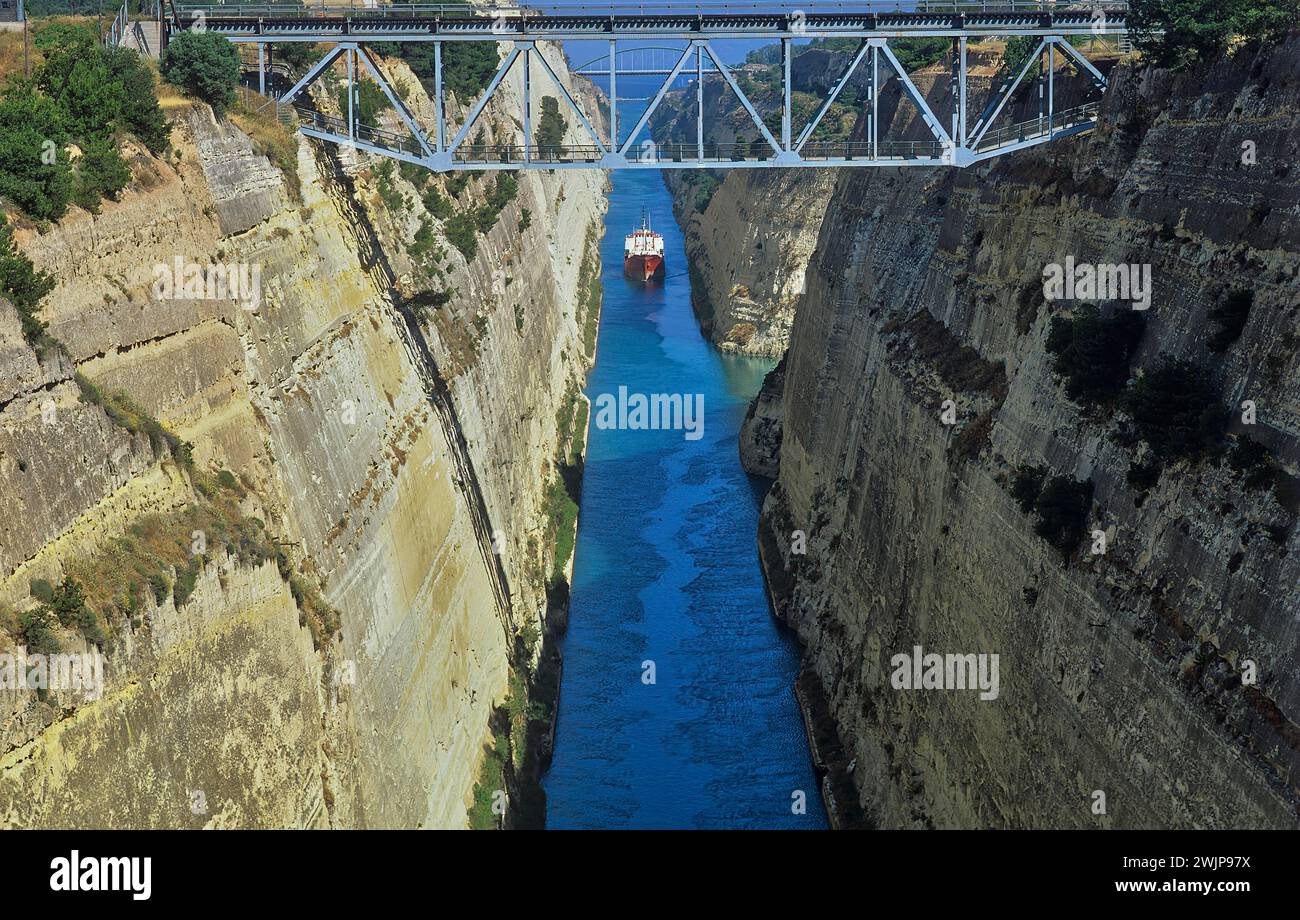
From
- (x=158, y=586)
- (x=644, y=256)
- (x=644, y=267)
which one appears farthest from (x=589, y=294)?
(x=158, y=586)

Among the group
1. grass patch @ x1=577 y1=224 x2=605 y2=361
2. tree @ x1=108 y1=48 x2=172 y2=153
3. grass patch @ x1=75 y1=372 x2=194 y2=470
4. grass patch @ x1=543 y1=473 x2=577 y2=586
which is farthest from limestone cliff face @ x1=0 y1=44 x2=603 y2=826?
grass patch @ x1=577 y1=224 x2=605 y2=361

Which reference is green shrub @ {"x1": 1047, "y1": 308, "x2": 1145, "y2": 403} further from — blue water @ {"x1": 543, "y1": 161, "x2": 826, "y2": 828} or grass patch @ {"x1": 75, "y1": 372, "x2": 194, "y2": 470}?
grass patch @ {"x1": 75, "y1": 372, "x2": 194, "y2": 470}

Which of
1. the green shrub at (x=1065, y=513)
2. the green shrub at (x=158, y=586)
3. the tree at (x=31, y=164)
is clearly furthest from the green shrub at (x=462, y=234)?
the green shrub at (x=158, y=586)

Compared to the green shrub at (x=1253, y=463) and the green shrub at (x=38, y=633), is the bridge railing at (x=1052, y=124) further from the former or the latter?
the green shrub at (x=38, y=633)

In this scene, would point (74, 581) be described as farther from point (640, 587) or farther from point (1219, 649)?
point (640, 587)

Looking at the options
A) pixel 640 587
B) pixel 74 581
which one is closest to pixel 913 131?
pixel 640 587

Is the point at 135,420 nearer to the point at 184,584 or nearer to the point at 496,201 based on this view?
the point at 184,584
